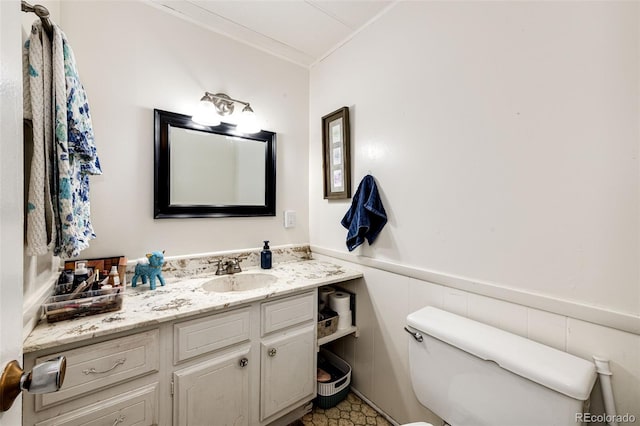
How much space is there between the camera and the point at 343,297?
5.60 feet

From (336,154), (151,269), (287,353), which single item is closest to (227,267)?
(151,269)

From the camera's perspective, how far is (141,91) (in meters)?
1.45

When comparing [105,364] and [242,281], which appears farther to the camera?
[242,281]

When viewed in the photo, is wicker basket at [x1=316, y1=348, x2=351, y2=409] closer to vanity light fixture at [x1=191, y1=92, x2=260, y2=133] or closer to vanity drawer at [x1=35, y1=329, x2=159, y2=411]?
vanity drawer at [x1=35, y1=329, x2=159, y2=411]

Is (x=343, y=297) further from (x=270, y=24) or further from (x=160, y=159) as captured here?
(x=270, y=24)

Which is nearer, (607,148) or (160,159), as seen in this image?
(607,148)

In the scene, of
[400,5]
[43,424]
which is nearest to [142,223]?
[43,424]

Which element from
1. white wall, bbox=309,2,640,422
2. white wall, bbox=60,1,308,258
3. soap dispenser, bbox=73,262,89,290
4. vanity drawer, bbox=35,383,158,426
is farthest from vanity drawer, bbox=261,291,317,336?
soap dispenser, bbox=73,262,89,290

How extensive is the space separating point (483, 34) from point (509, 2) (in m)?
0.12

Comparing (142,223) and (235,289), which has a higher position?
(142,223)

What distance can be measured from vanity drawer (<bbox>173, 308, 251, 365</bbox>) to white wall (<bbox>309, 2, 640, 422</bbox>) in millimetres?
778

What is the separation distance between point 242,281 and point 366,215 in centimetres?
87

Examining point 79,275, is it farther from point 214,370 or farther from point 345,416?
point 345,416

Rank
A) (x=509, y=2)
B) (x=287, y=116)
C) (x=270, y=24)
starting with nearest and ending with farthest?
(x=509, y=2) < (x=270, y=24) < (x=287, y=116)
